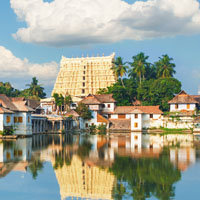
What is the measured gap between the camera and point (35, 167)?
896 inches

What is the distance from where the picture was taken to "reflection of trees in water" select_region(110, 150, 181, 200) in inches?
641

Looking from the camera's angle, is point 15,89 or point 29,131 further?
point 15,89

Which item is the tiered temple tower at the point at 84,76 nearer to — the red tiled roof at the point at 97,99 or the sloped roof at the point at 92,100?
the red tiled roof at the point at 97,99

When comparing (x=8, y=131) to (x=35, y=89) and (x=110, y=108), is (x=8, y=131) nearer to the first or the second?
(x=110, y=108)

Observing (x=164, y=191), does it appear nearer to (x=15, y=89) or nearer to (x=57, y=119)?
(x=57, y=119)

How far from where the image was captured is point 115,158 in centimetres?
2688

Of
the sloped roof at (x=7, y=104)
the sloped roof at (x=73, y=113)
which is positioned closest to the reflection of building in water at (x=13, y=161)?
the sloped roof at (x=7, y=104)

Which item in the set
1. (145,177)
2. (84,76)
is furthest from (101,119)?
(145,177)

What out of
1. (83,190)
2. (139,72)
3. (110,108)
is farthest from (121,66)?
(83,190)

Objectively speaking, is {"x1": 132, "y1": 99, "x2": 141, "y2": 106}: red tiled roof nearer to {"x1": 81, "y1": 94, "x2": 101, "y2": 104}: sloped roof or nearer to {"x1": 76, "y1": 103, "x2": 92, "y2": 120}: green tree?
{"x1": 81, "y1": 94, "x2": 101, "y2": 104}: sloped roof

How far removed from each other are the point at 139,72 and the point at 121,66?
15.8ft

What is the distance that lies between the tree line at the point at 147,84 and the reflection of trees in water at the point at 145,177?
53373mm

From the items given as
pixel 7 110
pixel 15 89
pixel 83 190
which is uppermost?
pixel 15 89

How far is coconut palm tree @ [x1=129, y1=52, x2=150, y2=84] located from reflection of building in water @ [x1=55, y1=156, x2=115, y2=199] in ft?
229
